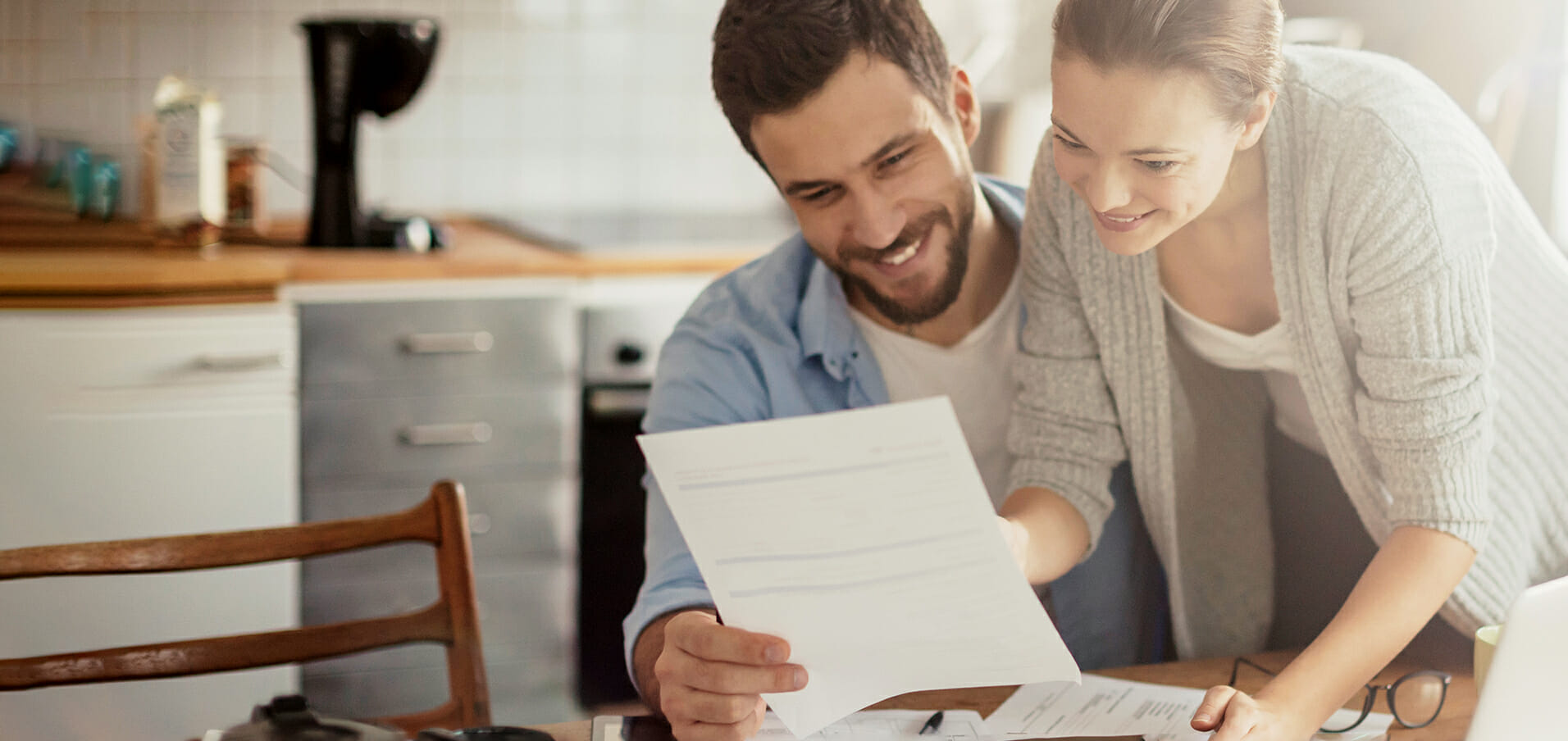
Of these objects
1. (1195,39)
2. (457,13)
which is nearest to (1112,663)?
(1195,39)

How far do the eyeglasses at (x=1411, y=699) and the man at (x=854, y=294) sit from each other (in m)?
0.33

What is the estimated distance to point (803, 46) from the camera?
103 cm

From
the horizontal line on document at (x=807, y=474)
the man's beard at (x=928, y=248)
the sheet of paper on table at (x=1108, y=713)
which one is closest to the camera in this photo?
the horizontal line on document at (x=807, y=474)

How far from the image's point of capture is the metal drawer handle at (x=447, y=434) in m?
2.02

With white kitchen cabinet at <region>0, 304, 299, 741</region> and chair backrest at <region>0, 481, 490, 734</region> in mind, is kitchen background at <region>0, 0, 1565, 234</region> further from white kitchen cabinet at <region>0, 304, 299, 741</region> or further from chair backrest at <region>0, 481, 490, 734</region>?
chair backrest at <region>0, 481, 490, 734</region>

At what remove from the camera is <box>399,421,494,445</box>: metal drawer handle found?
2021 mm

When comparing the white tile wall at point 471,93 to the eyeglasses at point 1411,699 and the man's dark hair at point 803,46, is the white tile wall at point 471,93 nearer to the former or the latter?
the man's dark hair at point 803,46

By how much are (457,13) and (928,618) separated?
86.0 inches

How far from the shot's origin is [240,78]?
247 cm

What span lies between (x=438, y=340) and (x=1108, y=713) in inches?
54.4

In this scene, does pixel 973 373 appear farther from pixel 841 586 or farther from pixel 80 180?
pixel 80 180

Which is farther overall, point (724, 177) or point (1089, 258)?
point (724, 177)

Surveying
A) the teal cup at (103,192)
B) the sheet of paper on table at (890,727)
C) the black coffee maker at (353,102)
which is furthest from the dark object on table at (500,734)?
the teal cup at (103,192)

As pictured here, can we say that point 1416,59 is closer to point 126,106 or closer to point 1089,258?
point 1089,258
